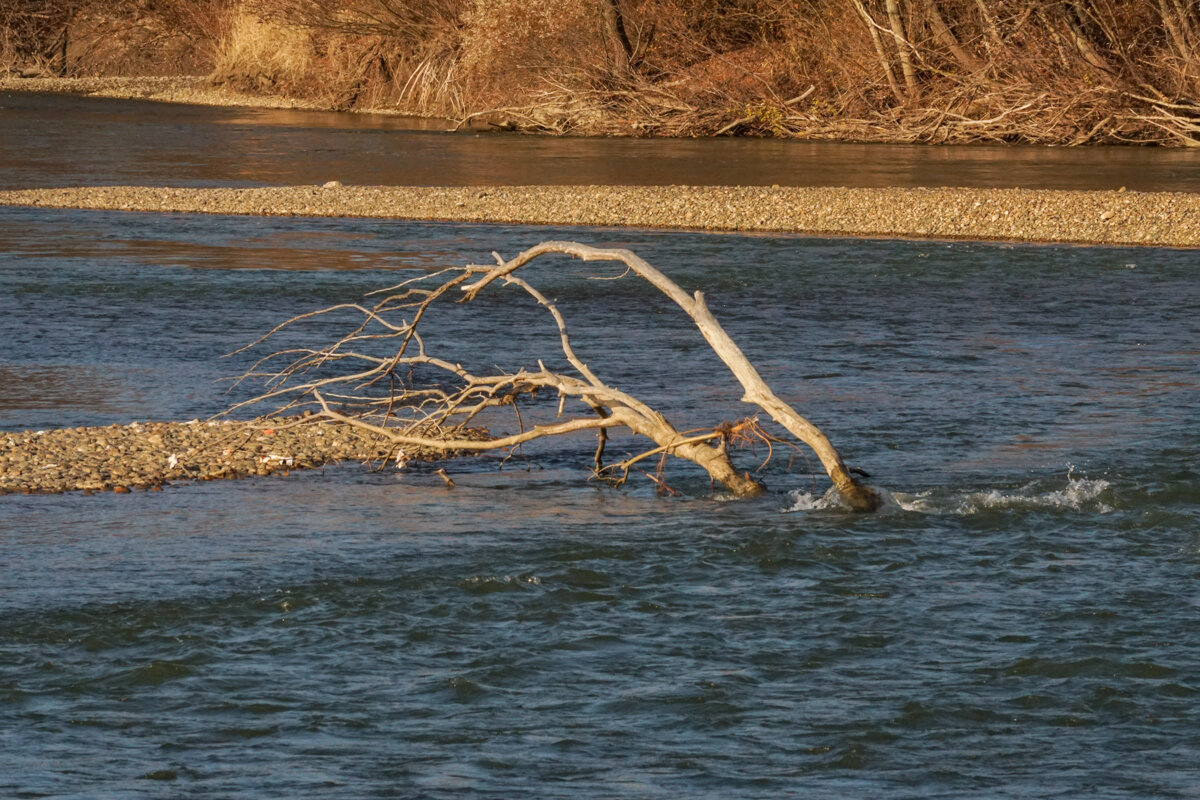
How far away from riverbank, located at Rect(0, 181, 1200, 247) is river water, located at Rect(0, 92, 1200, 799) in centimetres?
1022

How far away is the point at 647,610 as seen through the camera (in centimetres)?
858

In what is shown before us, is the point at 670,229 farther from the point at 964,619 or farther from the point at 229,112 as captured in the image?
the point at 229,112

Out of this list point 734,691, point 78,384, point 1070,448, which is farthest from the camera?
point 78,384

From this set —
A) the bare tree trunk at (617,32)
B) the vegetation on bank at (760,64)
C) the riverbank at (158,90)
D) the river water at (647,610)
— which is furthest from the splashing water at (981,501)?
the riverbank at (158,90)

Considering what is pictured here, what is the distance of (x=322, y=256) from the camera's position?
23.1 meters

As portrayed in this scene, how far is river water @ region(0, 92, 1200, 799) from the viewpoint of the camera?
685cm

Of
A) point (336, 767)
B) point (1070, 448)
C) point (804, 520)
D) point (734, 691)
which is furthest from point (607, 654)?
point (1070, 448)

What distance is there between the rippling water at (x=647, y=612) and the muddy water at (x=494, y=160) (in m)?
17.7

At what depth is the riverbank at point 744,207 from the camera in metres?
25.1

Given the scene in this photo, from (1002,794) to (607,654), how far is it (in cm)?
205

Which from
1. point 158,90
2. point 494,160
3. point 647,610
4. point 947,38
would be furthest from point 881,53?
point 647,610

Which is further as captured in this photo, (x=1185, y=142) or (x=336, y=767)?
(x=1185, y=142)

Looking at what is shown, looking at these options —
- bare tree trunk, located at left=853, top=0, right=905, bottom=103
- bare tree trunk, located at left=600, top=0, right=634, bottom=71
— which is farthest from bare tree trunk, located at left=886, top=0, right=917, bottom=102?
bare tree trunk, located at left=600, top=0, right=634, bottom=71

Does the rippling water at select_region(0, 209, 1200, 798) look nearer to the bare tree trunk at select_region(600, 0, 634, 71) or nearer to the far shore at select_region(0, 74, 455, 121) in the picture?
the bare tree trunk at select_region(600, 0, 634, 71)
